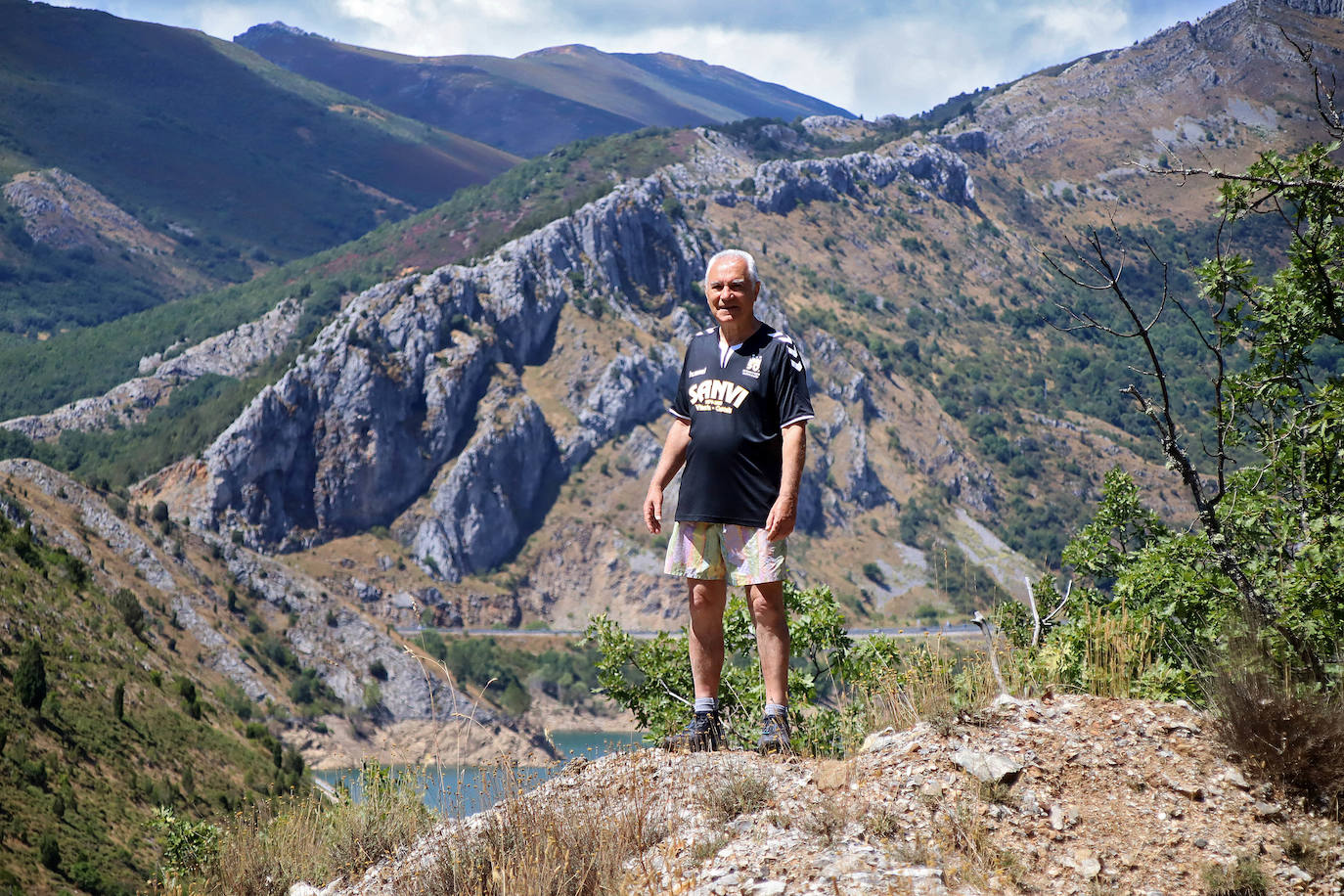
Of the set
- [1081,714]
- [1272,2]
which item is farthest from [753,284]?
[1272,2]

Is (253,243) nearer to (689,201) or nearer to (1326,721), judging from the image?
(689,201)

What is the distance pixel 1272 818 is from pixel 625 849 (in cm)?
267

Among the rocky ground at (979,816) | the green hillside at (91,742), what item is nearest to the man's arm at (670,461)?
the rocky ground at (979,816)

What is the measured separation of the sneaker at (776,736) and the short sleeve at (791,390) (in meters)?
1.52

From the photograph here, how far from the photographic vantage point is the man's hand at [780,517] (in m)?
5.04

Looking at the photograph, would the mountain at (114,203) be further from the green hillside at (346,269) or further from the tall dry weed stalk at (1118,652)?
the tall dry weed stalk at (1118,652)

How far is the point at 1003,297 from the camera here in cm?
15088

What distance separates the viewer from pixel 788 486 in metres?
5.09

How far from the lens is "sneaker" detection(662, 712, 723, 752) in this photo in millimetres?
5410

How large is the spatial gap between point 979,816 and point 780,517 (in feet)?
5.36

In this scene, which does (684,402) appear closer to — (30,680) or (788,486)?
(788,486)

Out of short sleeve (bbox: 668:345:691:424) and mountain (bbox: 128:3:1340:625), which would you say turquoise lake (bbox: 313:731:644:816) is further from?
mountain (bbox: 128:3:1340:625)

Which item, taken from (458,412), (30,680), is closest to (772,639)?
(30,680)

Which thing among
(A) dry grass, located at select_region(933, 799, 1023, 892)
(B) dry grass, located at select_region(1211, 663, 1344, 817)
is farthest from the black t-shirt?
(B) dry grass, located at select_region(1211, 663, 1344, 817)
